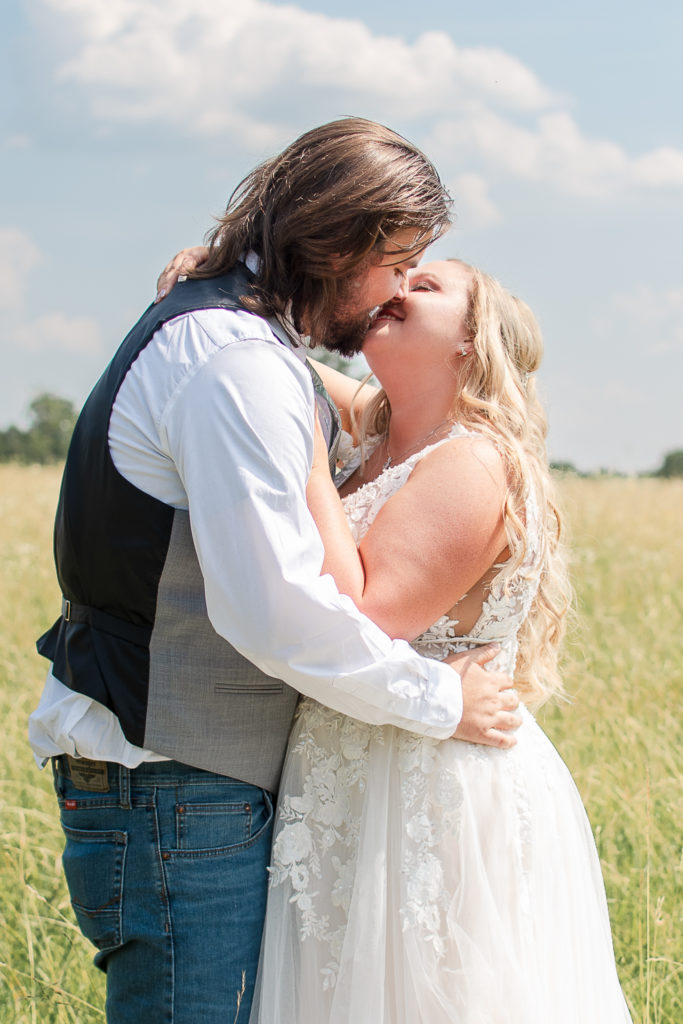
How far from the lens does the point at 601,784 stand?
4098mm

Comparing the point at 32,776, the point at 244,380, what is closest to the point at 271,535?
the point at 244,380

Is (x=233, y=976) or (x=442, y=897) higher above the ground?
(x=442, y=897)

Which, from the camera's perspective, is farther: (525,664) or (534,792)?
(525,664)

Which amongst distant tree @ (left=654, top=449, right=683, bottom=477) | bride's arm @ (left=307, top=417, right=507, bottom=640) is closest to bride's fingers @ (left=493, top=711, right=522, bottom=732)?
bride's arm @ (left=307, top=417, right=507, bottom=640)

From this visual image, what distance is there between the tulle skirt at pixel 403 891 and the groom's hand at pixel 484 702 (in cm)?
5

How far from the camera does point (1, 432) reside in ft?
80.0

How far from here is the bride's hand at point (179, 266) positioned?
2172 millimetres

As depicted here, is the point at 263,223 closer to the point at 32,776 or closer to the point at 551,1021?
the point at 551,1021

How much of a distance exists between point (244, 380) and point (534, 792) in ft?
4.14

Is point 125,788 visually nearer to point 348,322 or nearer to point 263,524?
point 263,524

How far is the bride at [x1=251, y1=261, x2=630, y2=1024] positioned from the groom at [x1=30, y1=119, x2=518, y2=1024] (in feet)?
0.32

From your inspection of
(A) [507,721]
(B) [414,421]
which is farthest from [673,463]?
(A) [507,721]

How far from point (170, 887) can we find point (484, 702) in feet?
2.63

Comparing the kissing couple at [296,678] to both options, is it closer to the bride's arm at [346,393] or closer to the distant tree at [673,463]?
the bride's arm at [346,393]
